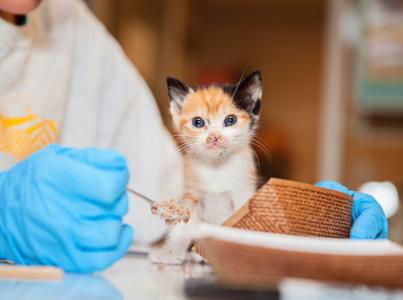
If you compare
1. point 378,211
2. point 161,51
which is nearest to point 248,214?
point 378,211

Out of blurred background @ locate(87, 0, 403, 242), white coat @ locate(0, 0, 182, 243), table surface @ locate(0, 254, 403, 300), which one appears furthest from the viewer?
blurred background @ locate(87, 0, 403, 242)

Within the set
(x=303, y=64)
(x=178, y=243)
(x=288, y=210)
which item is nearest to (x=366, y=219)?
(x=288, y=210)

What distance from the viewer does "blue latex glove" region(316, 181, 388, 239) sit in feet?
2.93

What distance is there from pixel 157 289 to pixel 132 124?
106cm

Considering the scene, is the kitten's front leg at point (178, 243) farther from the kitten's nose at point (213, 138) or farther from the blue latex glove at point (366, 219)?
the blue latex glove at point (366, 219)

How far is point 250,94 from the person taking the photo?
3.99 ft

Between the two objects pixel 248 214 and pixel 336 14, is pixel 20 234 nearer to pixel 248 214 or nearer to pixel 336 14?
pixel 248 214

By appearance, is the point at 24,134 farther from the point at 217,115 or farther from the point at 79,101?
the point at 217,115

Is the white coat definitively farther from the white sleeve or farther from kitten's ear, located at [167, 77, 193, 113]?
kitten's ear, located at [167, 77, 193, 113]

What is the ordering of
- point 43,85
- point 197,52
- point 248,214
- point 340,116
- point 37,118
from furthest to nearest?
point 197,52 < point 340,116 < point 43,85 < point 37,118 < point 248,214

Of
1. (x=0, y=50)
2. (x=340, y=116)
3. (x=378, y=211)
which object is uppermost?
(x=0, y=50)

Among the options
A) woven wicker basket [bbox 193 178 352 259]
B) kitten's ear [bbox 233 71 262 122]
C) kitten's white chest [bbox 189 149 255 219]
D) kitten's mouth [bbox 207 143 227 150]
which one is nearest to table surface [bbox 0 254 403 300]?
woven wicker basket [bbox 193 178 352 259]

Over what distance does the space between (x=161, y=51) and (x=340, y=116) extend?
1832mm

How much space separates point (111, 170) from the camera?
2.47 ft
